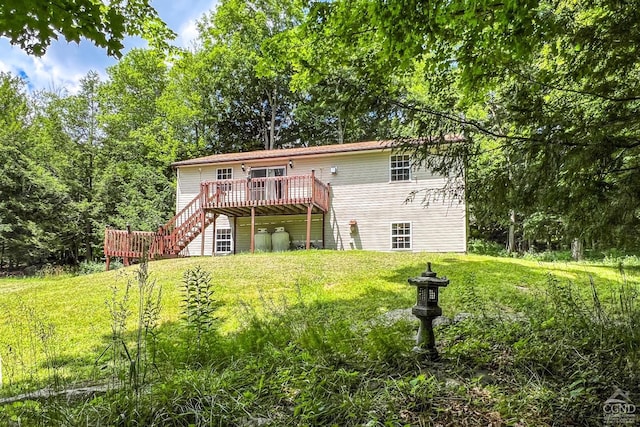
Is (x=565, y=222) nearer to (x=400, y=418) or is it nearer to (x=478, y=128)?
(x=478, y=128)

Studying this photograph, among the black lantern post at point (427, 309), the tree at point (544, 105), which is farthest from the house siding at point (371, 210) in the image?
the black lantern post at point (427, 309)

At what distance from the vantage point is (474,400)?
2.13 metres

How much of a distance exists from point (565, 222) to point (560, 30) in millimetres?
1716

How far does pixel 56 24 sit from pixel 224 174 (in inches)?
552

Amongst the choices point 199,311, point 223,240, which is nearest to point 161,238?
point 223,240

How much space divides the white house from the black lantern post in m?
10.0

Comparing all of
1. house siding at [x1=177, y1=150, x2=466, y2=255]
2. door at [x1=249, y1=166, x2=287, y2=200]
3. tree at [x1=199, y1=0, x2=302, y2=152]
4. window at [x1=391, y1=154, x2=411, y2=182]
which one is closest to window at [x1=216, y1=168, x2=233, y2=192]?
house siding at [x1=177, y1=150, x2=466, y2=255]

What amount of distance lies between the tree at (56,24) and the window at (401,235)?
11892mm

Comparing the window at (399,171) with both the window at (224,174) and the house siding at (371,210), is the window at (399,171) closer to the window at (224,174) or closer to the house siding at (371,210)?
the house siding at (371,210)

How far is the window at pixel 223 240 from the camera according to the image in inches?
629

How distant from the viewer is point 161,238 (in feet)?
44.4

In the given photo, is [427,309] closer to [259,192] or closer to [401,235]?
[401,235]

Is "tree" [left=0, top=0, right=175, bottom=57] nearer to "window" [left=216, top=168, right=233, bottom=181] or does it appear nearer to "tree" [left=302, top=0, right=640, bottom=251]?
"tree" [left=302, top=0, right=640, bottom=251]

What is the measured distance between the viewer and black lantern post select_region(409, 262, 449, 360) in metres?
2.81
